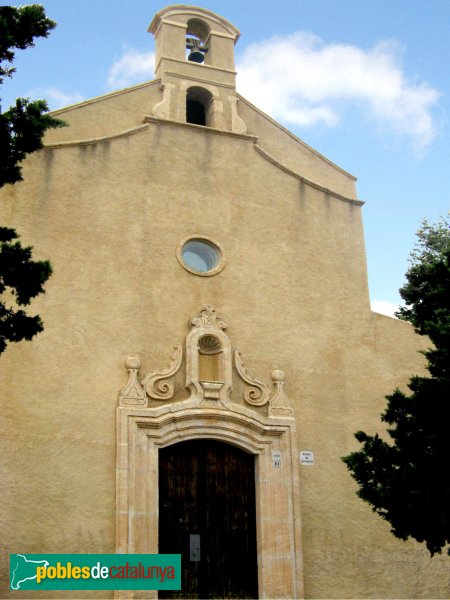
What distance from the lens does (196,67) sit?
48.0 ft

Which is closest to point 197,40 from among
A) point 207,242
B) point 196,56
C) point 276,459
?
point 196,56

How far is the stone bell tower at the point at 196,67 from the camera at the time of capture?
1426 centimetres

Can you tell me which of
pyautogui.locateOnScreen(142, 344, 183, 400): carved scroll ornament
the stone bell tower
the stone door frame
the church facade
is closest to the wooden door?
the church facade

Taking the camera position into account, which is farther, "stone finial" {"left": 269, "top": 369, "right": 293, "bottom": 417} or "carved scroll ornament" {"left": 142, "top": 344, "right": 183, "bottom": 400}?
"stone finial" {"left": 269, "top": 369, "right": 293, "bottom": 417}

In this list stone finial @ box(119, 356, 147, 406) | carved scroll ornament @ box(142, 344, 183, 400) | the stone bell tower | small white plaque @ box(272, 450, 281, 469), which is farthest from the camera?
the stone bell tower

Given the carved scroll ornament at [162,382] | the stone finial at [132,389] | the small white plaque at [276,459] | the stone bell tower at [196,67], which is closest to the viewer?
the stone finial at [132,389]

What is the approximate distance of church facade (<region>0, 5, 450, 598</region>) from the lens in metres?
11.1

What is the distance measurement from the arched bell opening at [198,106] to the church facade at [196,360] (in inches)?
3.8

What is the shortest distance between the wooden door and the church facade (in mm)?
30

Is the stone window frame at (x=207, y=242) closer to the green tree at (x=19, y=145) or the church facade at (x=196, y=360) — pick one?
the church facade at (x=196, y=360)

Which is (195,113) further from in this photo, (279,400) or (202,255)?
(279,400)

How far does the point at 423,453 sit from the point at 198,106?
27.1 ft

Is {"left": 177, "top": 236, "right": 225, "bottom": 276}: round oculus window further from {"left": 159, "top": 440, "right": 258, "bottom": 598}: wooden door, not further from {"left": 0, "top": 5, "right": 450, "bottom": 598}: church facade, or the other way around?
{"left": 159, "top": 440, "right": 258, "bottom": 598}: wooden door

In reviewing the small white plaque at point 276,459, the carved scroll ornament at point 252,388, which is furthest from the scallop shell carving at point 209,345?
the small white plaque at point 276,459
